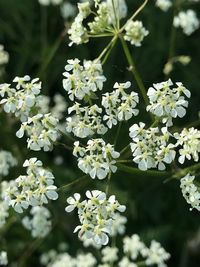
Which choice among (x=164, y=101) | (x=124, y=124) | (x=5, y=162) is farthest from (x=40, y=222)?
(x=164, y=101)

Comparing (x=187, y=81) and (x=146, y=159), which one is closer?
(x=146, y=159)

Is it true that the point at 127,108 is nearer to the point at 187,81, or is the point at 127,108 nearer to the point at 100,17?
the point at 100,17

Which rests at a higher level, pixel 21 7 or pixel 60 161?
pixel 21 7

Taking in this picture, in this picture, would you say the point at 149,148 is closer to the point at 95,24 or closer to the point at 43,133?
the point at 43,133

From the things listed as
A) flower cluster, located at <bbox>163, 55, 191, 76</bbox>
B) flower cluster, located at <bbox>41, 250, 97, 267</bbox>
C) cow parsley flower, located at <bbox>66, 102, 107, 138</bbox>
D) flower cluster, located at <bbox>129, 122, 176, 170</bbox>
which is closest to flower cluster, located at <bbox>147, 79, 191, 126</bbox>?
flower cluster, located at <bbox>129, 122, 176, 170</bbox>

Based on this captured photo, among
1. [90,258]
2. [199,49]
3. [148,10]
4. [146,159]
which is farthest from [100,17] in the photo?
[199,49]

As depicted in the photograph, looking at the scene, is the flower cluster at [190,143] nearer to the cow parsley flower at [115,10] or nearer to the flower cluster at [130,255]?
the cow parsley flower at [115,10]
